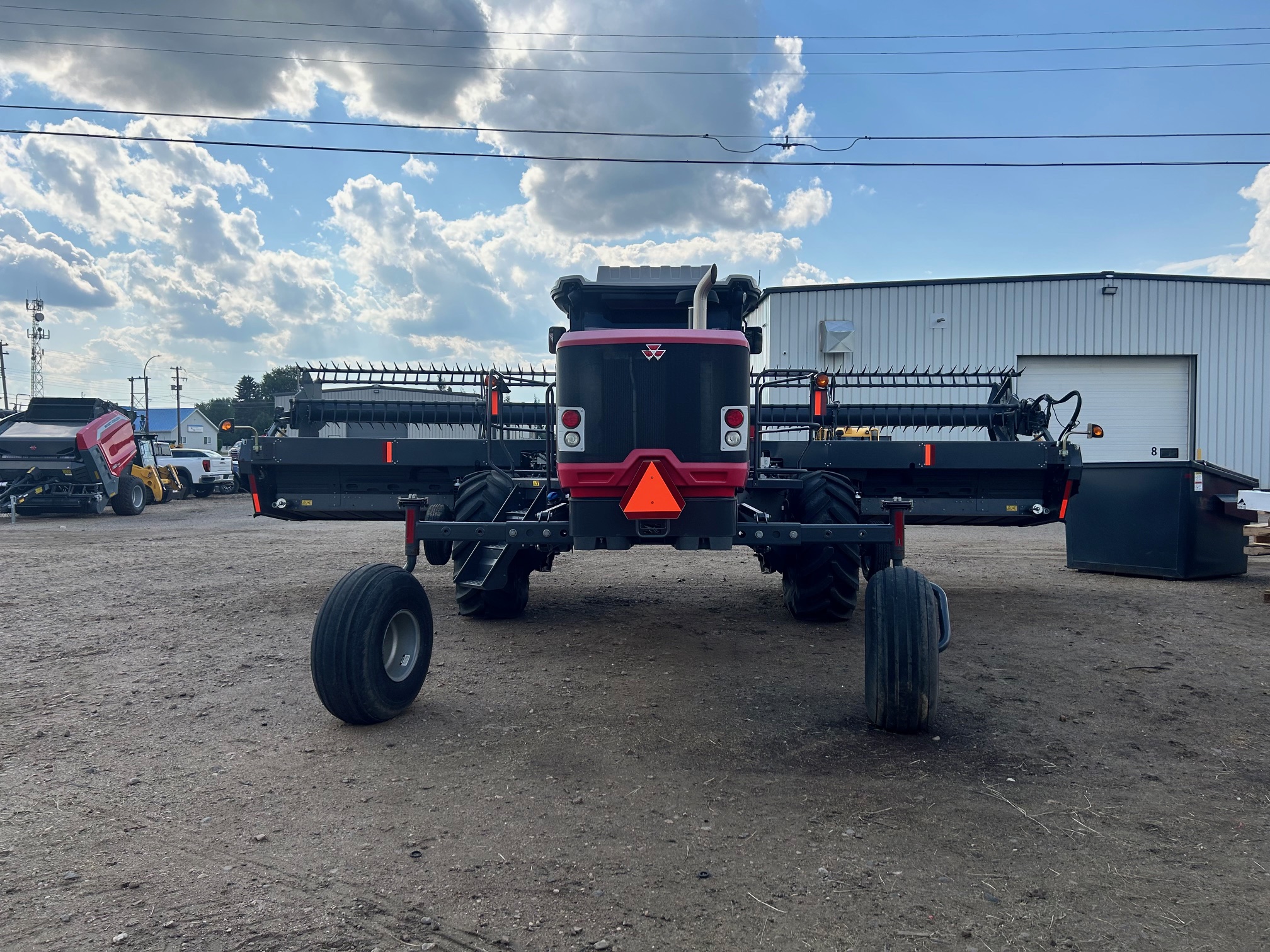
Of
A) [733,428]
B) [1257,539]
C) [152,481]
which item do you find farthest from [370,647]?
→ [152,481]

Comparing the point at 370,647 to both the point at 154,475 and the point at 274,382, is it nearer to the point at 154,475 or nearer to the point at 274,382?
the point at 154,475

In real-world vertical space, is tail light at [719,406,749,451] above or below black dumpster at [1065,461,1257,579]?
above

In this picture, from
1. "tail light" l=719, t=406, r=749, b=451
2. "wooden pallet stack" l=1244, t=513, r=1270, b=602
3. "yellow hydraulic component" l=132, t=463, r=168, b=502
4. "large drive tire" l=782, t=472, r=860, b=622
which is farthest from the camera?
"yellow hydraulic component" l=132, t=463, r=168, b=502

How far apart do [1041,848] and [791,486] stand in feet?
10.8

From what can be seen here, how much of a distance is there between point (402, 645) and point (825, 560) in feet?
11.6

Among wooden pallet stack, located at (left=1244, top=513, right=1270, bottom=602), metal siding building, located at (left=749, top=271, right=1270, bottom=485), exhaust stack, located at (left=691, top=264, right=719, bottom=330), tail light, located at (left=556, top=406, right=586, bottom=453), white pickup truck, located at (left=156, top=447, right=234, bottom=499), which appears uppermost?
metal siding building, located at (left=749, top=271, right=1270, bottom=485)

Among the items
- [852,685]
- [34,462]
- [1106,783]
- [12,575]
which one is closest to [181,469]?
[34,462]

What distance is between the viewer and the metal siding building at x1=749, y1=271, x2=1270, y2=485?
836 inches

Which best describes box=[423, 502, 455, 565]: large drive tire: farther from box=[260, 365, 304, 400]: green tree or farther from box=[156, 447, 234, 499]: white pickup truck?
box=[260, 365, 304, 400]: green tree

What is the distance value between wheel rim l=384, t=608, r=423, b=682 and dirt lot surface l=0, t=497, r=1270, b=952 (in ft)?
0.83

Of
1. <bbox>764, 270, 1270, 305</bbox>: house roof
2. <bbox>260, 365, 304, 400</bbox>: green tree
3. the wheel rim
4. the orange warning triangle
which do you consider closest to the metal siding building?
<bbox>764, 270, 1270, 305</bbox>: house roof

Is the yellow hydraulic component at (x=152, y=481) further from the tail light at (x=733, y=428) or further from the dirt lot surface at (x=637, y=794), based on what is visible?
the tail light at (x=733, y=428)

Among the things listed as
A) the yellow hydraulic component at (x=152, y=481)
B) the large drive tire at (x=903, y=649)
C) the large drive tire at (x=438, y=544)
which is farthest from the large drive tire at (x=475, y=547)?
the yellow hydraulic component at (x=152, y=481)

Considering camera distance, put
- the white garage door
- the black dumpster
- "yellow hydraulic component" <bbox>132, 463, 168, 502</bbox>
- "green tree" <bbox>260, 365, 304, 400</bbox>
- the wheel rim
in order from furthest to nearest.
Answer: "green tree" <bbox>260, 365, 304, 400</bbox> < "yellow hydraulic component" <bbox>132, 463, 168, 502</bbox> < the white garage door < the black dumpster < the wheel rim
